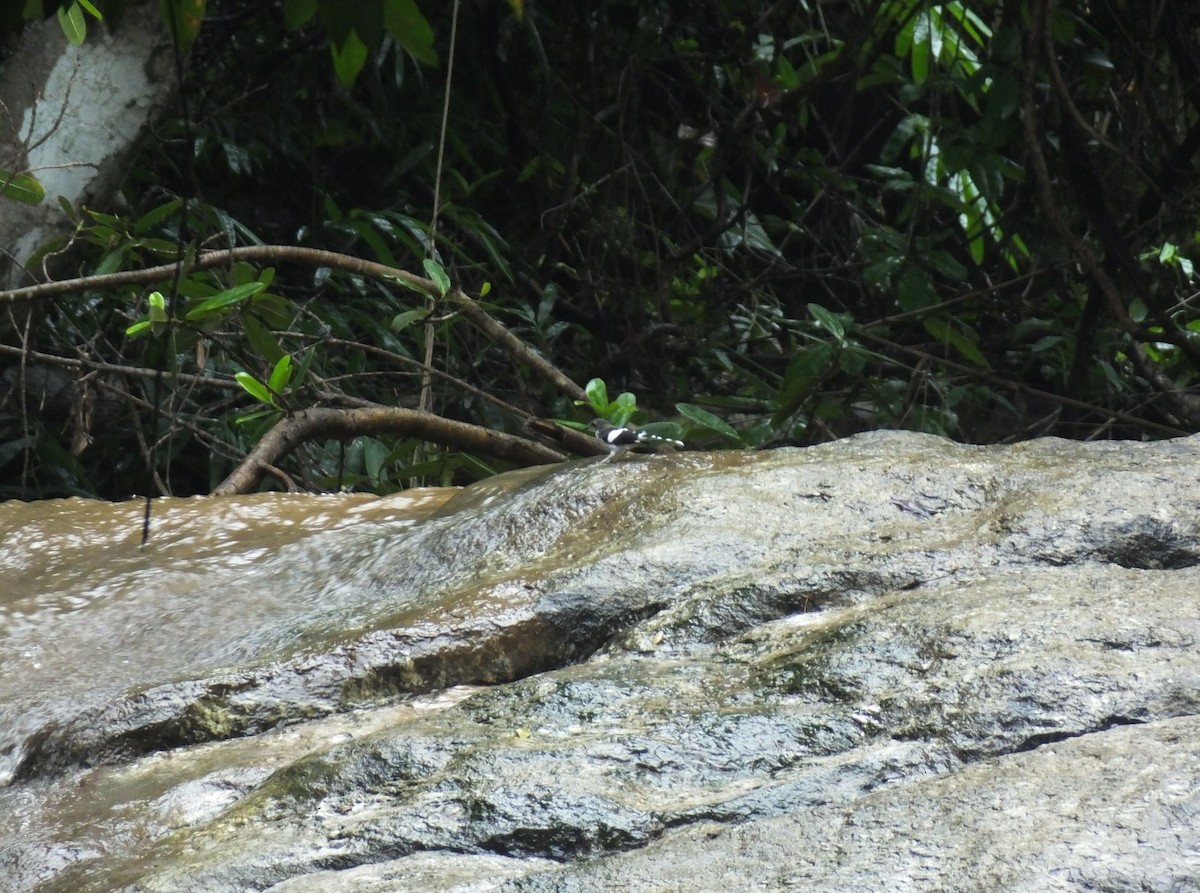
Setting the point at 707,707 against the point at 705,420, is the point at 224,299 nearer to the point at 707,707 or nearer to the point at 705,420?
the point at 705,420

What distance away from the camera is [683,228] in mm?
5445

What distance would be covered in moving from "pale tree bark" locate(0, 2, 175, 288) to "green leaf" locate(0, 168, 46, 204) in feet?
0.19

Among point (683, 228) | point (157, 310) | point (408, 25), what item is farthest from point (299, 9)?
point (683, 228)

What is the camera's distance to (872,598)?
5.55ft

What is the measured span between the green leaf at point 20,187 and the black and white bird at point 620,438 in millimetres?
1343

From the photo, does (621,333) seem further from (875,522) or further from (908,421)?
(875,522)

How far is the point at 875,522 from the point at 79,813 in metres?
1.10

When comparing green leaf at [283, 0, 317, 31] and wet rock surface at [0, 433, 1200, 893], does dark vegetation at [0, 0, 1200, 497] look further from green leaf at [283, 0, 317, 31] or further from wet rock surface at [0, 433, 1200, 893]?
green leaf at [283, 0, 317, 31]

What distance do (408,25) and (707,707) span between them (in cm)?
93

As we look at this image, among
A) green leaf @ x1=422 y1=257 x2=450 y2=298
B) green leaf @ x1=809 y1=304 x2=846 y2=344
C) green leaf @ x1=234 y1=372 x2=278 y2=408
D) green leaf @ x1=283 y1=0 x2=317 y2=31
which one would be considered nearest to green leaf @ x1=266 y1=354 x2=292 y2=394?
green leaf @ x1=234 y1=372 x2=278 y2=408

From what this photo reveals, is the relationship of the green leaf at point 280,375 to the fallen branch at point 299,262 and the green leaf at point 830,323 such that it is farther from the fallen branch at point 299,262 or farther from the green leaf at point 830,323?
the green leaf at point 830,323

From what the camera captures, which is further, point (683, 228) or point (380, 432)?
point (683, 228)

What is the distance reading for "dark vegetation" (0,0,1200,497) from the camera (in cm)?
410

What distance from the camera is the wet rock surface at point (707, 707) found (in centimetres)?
115
